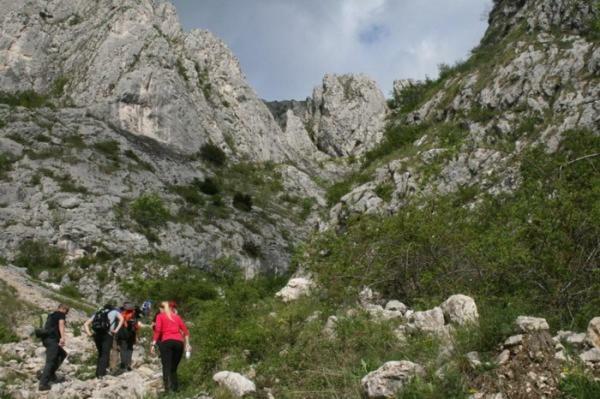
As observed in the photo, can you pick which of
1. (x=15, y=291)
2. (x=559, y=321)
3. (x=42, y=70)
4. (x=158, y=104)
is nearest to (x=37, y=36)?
(x=42, y=70)

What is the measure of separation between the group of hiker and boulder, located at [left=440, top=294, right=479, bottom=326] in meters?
4.12

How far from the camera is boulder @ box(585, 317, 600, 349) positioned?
529 cm

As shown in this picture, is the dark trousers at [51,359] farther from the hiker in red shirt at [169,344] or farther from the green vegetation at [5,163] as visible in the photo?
the green vegetation at [5,163]

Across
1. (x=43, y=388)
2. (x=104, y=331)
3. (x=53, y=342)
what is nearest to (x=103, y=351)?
(x=104, y=331)

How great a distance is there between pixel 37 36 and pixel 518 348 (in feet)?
173

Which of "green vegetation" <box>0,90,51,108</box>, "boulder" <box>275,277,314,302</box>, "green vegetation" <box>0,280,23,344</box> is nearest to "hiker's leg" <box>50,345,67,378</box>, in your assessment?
"green vegetation" <box>0,280,23,344</box>

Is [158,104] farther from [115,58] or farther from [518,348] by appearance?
[518,348]

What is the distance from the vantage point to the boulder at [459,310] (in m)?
7.63

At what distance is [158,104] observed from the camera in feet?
150

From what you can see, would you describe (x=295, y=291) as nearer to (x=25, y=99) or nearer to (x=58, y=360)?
(x=58, y=360)

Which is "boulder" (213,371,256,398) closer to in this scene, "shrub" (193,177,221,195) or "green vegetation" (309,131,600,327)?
"green vegetation" (309,131,600,327)

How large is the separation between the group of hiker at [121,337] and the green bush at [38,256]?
1695 cm

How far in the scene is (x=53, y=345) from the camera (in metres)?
9.78

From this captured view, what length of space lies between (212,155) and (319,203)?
33.1 ft
